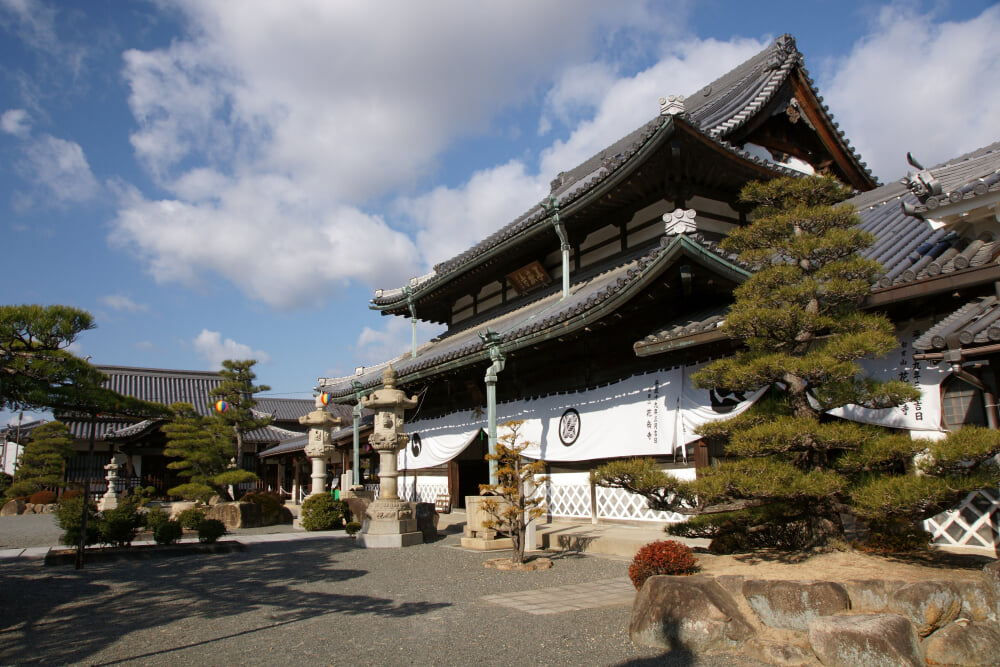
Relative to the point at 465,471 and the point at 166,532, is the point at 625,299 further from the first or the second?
the point at 465,471

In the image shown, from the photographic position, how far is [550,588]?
7895 mm

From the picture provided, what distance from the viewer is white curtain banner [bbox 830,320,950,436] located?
7.48 m

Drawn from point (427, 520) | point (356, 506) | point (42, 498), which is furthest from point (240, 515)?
point (42, 498)

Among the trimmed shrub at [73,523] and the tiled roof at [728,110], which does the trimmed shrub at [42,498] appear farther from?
the tiled roof at [728,110]

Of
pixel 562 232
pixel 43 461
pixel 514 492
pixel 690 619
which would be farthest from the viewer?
pixel 43 461

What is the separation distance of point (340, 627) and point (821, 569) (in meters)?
4.49

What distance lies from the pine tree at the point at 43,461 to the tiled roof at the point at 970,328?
33.8m

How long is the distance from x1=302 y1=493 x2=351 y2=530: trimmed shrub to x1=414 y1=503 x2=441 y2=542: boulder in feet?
13.9

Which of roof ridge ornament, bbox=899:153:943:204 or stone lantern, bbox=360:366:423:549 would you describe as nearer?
roof ridge ornament, bbox=899:153:943:204

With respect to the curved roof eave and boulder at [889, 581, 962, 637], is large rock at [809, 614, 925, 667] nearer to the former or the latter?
boulder at [889, 581, 962, 637]

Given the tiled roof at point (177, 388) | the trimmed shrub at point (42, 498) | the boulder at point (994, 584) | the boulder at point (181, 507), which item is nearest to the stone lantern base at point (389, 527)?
the boulder at point (994, 584)

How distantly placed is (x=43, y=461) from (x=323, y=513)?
21.0 metres

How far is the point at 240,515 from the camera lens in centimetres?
1850

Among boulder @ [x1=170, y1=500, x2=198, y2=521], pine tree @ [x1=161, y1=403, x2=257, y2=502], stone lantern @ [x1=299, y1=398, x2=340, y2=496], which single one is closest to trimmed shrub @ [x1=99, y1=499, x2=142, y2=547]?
stone lantern @ [x1=299, y1=398, x2=340, y2=496]
